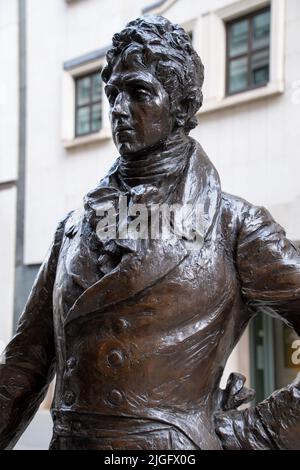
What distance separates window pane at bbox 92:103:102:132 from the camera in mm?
10609

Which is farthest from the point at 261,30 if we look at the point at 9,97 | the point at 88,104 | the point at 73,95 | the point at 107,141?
the point at 9,97

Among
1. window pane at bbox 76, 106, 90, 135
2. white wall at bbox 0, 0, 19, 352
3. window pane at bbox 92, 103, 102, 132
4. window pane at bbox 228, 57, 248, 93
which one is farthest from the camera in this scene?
white wall at bbox 0, 0, 19, 352

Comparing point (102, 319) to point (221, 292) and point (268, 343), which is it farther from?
point (268, 343)

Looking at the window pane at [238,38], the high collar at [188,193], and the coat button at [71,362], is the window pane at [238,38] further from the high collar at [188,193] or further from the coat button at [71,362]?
the coat button at [71,362]

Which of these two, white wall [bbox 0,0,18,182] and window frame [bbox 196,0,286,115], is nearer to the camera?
window frame [bbox 196,0,286,115]

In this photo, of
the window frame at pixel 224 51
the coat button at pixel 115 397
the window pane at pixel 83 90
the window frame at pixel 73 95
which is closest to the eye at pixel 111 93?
the coat button at pixel 115 397

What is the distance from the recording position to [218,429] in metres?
1.65

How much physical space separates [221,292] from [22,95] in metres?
10.5

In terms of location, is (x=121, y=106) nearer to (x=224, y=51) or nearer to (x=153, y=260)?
(x=153, y=260)

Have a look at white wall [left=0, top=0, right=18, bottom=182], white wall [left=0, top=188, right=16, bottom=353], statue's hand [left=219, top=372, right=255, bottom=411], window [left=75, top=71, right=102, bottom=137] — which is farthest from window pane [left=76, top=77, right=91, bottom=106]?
statue's hand [left=219, top=372, right=255, bottom=411]

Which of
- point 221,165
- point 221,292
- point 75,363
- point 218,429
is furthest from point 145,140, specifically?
point 221,165

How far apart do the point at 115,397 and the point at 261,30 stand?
25.9ft

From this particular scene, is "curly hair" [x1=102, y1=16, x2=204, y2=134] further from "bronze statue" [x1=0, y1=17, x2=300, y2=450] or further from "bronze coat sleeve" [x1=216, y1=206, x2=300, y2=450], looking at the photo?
"bronze coat sleeve" [x1=216, y1=206, x2=300, y2=450]

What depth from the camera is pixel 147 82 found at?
5.62 feet
